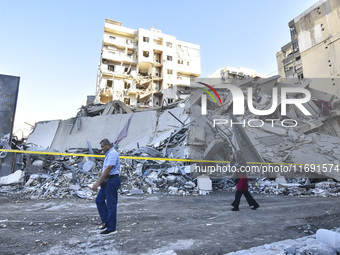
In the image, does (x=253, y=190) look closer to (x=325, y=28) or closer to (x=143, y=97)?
(x=325, y=28)

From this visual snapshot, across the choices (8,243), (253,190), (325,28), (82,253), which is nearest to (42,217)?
(8,243)

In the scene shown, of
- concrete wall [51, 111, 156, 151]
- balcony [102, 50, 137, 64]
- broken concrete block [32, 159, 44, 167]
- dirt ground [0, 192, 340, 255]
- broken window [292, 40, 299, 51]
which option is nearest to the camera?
dirt ground [0, 192, 340, 255]

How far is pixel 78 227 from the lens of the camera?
10.7ft

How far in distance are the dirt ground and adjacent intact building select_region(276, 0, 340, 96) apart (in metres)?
14.4

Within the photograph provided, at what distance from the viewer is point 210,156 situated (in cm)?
916

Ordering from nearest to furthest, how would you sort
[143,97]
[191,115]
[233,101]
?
[191,115] → [233,101] → [143,97]

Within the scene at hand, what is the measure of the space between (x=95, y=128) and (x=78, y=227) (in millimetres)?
13951

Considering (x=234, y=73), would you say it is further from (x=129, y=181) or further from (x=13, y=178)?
(x=13, y=178)

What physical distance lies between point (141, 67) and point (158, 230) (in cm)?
3638

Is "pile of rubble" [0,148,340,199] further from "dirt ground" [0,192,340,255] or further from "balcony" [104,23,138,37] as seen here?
"balcony" [104,23,138,37]

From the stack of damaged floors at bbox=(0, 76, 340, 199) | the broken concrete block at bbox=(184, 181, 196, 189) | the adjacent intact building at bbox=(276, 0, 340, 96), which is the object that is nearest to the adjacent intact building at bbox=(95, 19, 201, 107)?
the adjacent intact building at bbox=(276, 0, 340, 96)

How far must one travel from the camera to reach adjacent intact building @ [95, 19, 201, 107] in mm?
33781

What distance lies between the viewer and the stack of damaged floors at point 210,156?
24.4 ft

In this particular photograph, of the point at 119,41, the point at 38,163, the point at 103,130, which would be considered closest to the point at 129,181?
the point at 38,163
